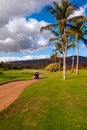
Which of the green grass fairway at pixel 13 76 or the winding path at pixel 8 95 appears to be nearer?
the winding path at pixel 8 95

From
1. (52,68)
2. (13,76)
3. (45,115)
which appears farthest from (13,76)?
(45,115)

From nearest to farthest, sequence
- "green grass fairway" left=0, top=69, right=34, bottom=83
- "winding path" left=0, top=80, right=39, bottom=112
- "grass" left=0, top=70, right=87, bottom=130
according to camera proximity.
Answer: "grass" left=0, top=70, right=87, bottom=130, "winding path" left=0, top=80, right=39, bottom=112, "green grass fairway" left=0, top=69, right=34, bottom=83

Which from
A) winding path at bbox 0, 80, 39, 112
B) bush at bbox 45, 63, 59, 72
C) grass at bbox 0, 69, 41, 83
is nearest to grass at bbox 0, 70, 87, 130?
winding path at bbox 0, 80, 39, 112

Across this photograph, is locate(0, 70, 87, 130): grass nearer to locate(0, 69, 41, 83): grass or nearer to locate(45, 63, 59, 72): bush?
locate(0, 69, 41, 83): grass

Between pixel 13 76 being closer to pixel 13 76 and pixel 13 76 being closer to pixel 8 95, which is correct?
pixel 13 76

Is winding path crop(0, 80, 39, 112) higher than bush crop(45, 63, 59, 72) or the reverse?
the reverse

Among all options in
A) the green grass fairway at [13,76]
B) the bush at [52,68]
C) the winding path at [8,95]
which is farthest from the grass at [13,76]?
the bush at [52,68]

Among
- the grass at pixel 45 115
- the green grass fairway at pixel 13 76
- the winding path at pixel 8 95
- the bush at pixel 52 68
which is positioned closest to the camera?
the grass at pixel 45 115

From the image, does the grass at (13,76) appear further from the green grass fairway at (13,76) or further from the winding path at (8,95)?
the winding path at (8,95)

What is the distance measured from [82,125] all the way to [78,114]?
1.80 meters

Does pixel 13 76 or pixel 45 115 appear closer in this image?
pixel 45 115

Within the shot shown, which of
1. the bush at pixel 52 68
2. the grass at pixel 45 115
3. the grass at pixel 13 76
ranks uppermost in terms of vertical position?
the bush at pixel 52 68

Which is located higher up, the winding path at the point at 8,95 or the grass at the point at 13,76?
the grass at the point at 13,76

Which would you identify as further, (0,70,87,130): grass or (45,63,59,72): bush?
(45,63,59,72): bush
